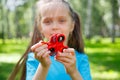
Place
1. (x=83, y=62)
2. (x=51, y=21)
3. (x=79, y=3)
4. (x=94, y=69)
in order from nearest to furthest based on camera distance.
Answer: (x=51, y=21), (x=83, y=62), (x=94, y=69), (x=79, y=3)

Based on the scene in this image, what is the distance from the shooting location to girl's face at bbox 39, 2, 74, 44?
3002 mm

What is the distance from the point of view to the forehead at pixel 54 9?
3082mm

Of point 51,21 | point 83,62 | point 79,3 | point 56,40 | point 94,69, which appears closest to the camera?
point 56,40

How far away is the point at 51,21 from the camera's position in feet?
10.0

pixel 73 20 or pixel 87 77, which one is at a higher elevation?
pixel 73 20

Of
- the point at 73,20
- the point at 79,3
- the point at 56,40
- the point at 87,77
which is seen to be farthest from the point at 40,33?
the point at 79,3

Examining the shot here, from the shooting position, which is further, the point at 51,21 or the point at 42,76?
the point at 51,21

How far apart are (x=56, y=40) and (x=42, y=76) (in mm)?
305

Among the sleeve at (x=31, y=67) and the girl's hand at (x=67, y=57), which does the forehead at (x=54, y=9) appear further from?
the girl's hand at (x=67, y=57)

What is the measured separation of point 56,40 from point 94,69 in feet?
30.8

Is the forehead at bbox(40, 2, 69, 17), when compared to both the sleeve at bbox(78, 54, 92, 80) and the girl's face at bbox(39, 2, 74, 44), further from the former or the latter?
the sleeve at bbox(78, 54, 92, 80)

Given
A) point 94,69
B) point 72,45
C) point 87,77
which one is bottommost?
point 94,69

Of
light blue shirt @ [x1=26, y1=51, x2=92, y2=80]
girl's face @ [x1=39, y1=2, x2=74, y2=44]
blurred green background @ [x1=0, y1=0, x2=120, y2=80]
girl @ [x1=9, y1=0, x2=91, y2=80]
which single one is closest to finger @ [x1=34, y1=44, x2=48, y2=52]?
girl @ [x1=9, y1=0, x2=91, y2=80]

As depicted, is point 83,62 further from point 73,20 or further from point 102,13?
point 102,13
